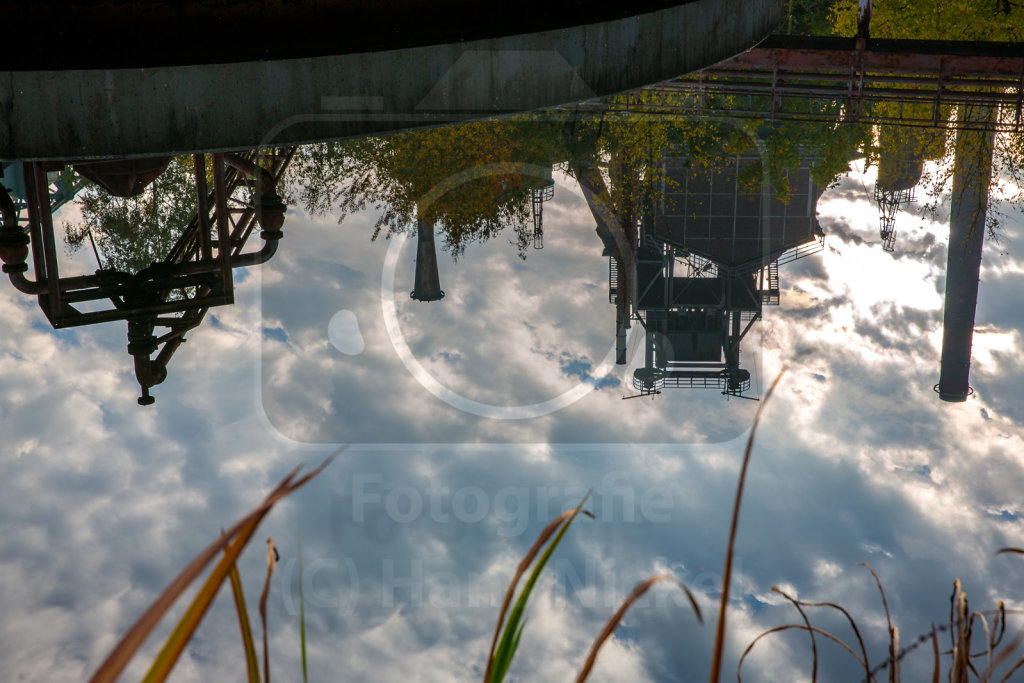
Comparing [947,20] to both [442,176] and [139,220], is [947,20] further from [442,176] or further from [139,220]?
[139,220]

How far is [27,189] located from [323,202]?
3.01m

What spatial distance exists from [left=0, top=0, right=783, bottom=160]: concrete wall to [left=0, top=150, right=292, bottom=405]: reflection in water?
15.7 inches

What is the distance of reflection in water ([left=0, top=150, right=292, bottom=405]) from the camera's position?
8.42 metres

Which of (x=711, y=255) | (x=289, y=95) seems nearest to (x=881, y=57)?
(x=711, y=255)

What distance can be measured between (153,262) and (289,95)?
2276mm

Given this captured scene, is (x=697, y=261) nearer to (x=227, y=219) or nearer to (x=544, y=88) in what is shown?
(x=544, y=88)

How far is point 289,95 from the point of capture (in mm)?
9508

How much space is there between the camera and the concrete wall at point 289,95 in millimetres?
9102

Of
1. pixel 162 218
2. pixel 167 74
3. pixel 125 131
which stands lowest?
pixel 162 218

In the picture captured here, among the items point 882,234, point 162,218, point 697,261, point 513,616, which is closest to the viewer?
point 513,616

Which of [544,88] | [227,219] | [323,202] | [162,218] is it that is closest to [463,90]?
[544,88]

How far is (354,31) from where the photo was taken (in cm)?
999

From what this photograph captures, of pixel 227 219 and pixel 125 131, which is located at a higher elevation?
pixel 125 131

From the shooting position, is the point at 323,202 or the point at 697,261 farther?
the point at 697,261
